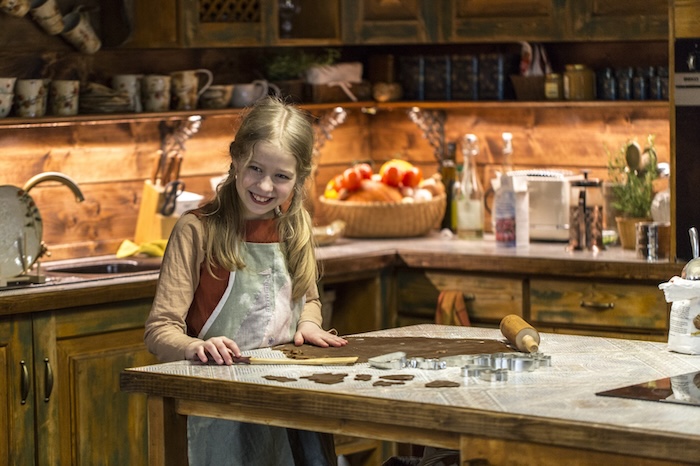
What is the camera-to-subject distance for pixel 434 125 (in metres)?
5.39

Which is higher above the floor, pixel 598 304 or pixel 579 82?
pixel 579 82

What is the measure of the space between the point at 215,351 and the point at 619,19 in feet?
7.76

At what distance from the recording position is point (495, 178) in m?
5.23

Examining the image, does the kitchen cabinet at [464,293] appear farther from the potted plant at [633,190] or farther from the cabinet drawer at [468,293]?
the potted plant at [633,190]

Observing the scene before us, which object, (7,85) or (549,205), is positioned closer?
(7,85)

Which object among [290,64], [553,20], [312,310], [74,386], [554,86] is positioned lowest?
[74,386]

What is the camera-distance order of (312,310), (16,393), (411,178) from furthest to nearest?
1. (411,178)
2. (16,393)
3. (312,310)

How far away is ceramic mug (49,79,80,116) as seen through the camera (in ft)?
14.0

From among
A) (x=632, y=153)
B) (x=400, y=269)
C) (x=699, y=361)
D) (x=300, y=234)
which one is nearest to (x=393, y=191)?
(x=400, y=269)

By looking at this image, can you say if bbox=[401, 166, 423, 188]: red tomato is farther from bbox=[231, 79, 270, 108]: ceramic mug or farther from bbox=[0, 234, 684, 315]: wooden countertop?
bbox=[231, 79, 270, 108]: ceramic mug

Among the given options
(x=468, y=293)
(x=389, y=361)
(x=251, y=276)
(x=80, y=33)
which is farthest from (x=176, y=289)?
(x=468, y=293)

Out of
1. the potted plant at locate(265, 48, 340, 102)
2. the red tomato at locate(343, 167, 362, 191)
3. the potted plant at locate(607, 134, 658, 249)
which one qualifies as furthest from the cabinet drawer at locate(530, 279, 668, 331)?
the potted plant at locate(265, 48, 340, 102)

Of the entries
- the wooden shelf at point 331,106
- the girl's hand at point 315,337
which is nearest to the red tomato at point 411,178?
the wooden shelf at point 331,106

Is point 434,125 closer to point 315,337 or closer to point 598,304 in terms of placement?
point 598,304
